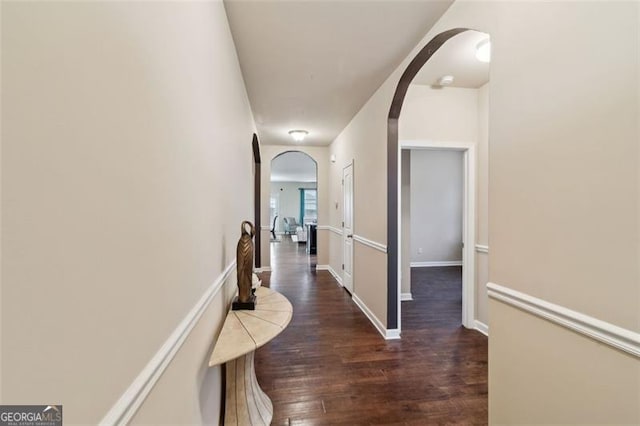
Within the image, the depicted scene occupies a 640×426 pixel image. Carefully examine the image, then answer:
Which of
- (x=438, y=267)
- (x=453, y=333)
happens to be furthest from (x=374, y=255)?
(x=438, y=267)

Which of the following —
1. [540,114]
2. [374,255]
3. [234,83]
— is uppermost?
[234,83]

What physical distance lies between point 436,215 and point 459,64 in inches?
179

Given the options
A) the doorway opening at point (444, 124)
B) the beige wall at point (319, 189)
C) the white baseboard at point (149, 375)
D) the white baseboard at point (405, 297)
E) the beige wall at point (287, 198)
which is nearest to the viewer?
the white baseboard at point (149, 375)

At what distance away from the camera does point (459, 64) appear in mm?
2586

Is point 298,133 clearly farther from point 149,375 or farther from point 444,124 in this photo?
point 149,375

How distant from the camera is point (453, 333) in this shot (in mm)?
2982

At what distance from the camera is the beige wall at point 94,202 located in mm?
374

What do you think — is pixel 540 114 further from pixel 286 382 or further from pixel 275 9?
pixel 286 382

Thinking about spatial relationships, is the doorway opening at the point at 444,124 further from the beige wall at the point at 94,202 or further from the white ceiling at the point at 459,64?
the beige wall at the point at 94,202

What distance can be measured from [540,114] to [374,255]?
7.44 ft

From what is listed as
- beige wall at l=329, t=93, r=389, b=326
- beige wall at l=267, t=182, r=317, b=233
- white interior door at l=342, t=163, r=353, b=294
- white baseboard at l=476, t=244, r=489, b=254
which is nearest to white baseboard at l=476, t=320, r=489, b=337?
white baseboard at l=476, t=244, r=489, b=254

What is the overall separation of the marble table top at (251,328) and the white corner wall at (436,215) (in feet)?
17.8

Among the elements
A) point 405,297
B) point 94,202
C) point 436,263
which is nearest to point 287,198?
point 436,263

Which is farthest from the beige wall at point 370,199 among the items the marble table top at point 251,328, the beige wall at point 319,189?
the beige wall at point 319,189
